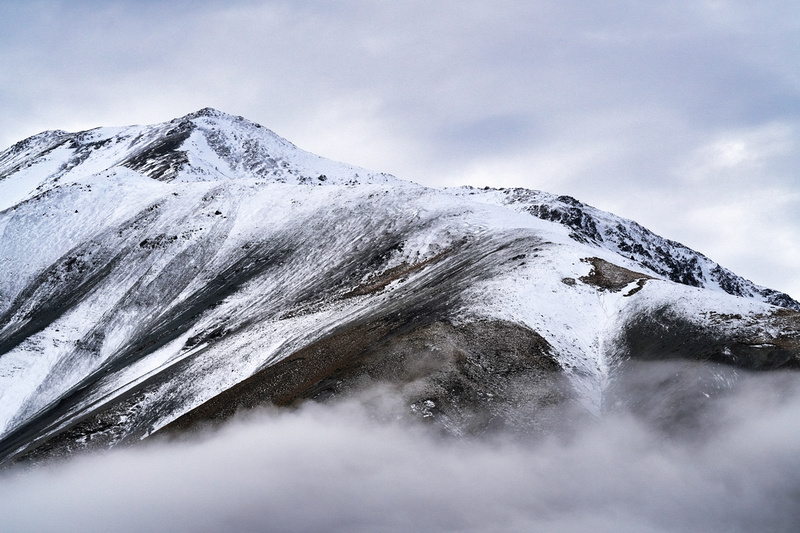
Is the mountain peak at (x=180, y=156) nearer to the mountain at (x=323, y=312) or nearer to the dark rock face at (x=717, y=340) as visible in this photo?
the mountain at (x=323, y=312)

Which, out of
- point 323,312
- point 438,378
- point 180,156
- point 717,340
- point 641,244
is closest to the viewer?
point 438,378

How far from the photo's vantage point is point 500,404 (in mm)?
36656

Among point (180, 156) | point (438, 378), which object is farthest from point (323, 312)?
point (180, 156)

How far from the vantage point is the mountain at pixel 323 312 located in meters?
38.7

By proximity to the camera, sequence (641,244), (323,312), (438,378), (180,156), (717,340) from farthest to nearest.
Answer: (180,156) < (641,244) < (323,312) < (717,340) < (438,378)

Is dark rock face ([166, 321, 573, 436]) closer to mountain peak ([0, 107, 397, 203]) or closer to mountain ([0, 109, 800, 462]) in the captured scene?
mountain ([0, 109, 800, 462])

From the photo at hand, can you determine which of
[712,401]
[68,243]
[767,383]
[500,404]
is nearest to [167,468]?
[500,404]

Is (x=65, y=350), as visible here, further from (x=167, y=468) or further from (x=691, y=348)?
(x=691, y=348)

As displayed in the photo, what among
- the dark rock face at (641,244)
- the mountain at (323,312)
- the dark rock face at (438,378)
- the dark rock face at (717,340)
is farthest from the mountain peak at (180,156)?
the dark rock face at (717,340)

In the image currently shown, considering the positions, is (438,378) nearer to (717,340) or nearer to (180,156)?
(717,340)

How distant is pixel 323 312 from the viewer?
5662cm

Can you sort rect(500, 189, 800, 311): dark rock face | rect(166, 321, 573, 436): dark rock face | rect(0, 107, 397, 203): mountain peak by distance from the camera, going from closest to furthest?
1. rect(166, 321, 573, 436): dark rock face
2. rect(500, 189, 800, 311): dark rock face
3. rect(0, 107, 397, 203): mountain peak

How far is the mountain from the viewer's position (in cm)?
3872

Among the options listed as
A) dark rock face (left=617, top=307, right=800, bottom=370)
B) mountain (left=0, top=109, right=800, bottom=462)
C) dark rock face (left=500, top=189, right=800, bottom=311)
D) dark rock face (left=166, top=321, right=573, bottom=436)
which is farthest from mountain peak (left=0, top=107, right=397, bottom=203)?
dark rock face (left=617, top=307, right=800, bottom=370)
